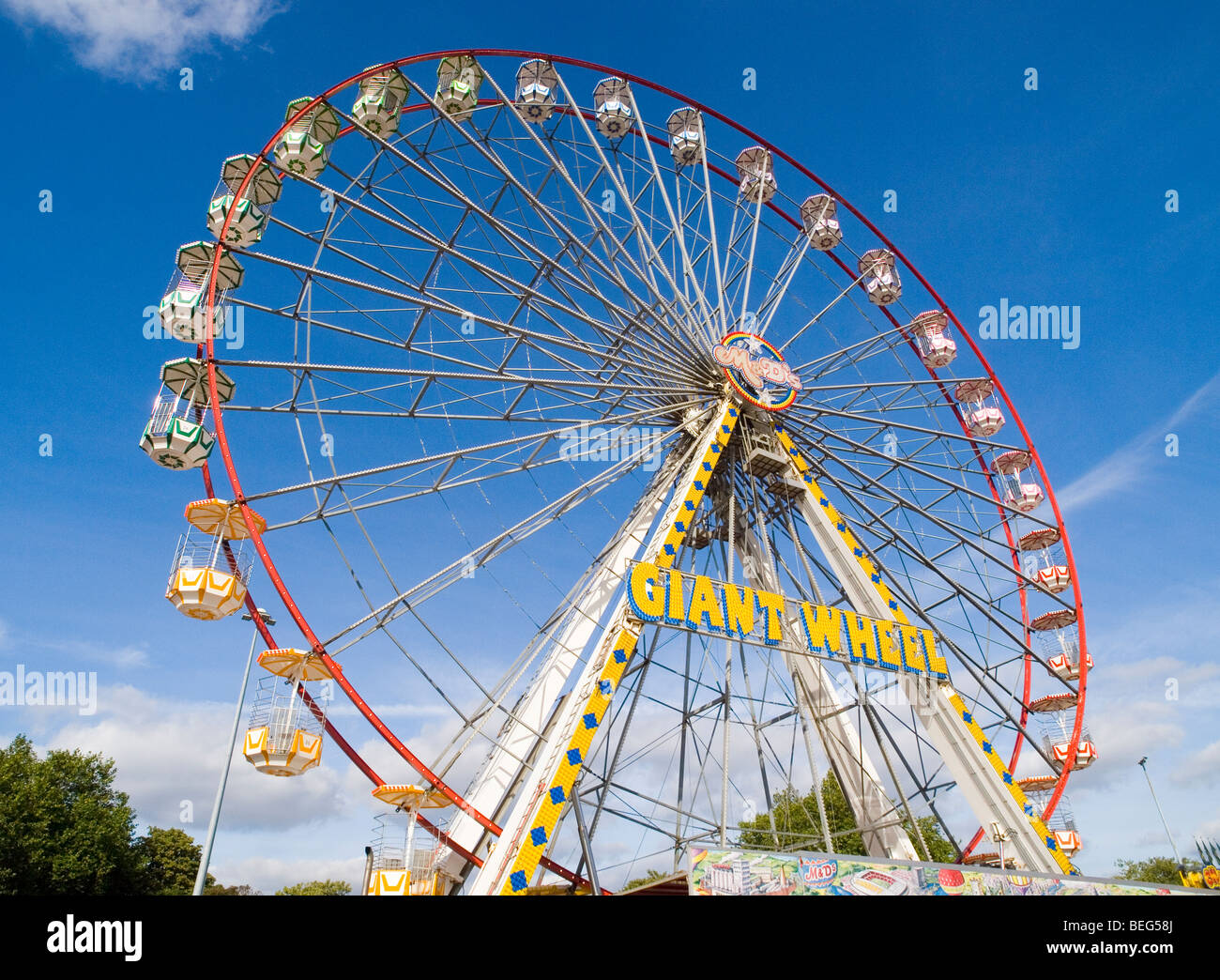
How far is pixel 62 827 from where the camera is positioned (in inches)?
1040

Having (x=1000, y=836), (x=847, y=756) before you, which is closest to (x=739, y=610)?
(x=847, y=756)

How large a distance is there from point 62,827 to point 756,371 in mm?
27029

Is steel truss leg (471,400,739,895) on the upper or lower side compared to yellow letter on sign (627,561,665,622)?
lower

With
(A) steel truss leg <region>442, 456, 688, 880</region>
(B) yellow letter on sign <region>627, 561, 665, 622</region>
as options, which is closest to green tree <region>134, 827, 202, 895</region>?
A: (A) steel truss leg <region>442, 456, 688, 880</region>

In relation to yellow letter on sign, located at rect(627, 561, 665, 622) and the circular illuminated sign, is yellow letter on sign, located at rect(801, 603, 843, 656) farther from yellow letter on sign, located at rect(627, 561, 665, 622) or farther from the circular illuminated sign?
the circular illuminated sign

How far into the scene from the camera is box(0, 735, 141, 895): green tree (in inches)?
956

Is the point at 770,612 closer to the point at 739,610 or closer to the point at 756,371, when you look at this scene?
the point at 739,610

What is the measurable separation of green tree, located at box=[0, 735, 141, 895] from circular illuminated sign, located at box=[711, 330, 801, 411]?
81.0ft

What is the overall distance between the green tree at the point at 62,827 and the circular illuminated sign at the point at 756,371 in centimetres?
2470

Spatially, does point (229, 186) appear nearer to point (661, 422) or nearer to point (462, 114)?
point (462, 114)

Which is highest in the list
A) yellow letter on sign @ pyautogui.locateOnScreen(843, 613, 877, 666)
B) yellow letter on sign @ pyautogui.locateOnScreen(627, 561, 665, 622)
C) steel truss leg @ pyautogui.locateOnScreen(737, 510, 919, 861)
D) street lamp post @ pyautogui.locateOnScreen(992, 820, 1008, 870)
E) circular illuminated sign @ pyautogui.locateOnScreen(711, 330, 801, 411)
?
circular illuminated sign @ pyautogui.locateOnScreen(711, 330, 801, 411)

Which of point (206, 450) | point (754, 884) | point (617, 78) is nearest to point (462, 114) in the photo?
point (617, 78)
